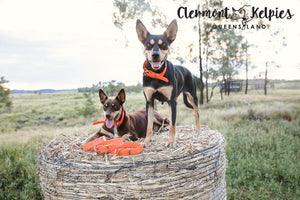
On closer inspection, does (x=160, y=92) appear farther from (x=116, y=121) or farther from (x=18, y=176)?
(x=18, y=176)

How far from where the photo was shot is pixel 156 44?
7.77 feet

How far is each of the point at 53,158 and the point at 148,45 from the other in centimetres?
152

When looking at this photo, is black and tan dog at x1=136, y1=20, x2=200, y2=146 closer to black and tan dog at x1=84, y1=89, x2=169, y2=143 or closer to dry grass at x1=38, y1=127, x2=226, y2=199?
dry grass at x1=38, y1=127, x2=226, y2=199

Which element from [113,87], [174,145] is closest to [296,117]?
[113,87]

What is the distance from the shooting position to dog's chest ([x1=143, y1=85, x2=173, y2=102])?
251cm

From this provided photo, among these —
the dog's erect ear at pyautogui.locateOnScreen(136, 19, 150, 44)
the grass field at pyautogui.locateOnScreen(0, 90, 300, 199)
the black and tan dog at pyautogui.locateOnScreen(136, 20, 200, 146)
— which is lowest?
the grass field at pyautogui.locateOnScreen(0, 90, 300, 199)

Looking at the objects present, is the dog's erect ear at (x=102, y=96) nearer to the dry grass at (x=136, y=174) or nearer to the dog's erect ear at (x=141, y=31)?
the dry grass at (x=136, y=174)

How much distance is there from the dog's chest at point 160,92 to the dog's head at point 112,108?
54 centimetres

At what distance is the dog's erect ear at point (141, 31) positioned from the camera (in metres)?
2.49

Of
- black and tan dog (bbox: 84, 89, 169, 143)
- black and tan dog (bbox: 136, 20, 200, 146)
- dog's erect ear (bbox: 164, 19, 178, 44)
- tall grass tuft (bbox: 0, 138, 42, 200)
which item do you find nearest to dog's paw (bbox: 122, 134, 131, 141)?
black and tan dog (bbox: 84, 89, 169, 143)

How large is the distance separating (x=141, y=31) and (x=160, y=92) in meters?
0.71

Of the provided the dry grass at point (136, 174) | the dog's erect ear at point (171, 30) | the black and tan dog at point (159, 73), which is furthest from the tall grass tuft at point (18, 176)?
the dog's erect ear at point (171, 30)

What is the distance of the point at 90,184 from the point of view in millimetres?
2057

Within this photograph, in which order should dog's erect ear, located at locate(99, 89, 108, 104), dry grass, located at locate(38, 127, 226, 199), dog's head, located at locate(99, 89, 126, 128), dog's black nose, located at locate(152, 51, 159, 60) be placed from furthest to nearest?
dog's erect ear, located at locate(99, 89, 108, 104) < dog's head, located at locate(99, 89, 126, 128) < dog's black nose, located at locate(152, 51, 159, 60) < dry grass, located at locate(38, 127, 226, 199)
